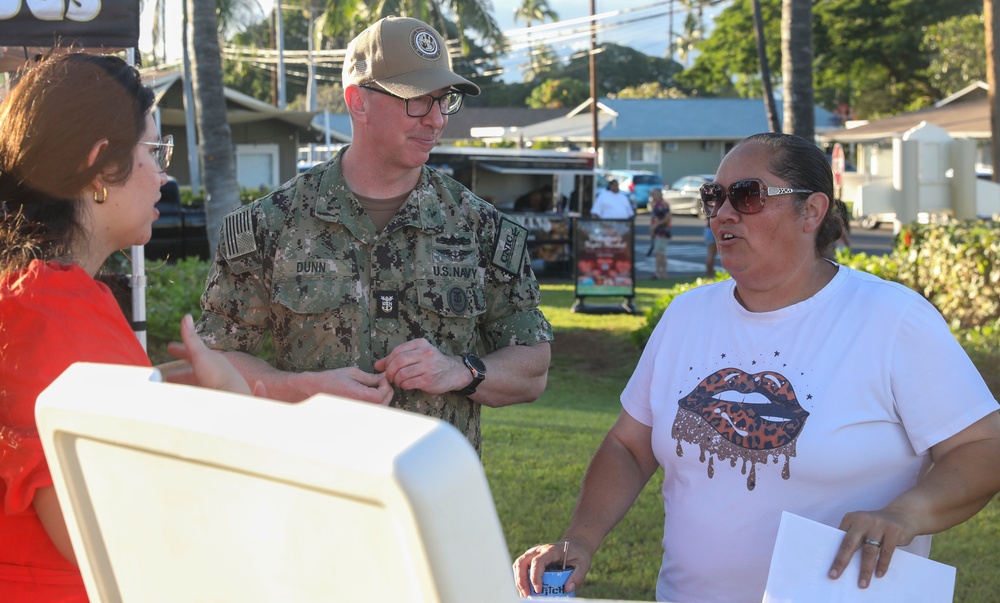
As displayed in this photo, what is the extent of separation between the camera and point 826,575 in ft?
6.41

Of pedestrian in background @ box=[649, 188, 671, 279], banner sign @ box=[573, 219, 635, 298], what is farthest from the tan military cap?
pedestrian in background @ box=[649, 188, 671, 279]

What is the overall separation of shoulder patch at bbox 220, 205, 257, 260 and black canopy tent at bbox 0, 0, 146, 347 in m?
2.25

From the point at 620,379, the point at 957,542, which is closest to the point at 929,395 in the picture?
the point at 957,542

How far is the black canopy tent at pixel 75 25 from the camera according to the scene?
5.25 m

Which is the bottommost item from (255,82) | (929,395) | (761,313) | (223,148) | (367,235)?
(929,395)

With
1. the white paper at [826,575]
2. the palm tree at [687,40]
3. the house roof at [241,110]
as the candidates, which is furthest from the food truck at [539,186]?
the palm tree at [687,40]

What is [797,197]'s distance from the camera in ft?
9.14

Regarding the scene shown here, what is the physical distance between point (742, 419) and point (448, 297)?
3.25 feet

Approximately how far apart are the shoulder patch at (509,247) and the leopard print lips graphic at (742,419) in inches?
30.9

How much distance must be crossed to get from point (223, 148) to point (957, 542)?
9464 millimetres

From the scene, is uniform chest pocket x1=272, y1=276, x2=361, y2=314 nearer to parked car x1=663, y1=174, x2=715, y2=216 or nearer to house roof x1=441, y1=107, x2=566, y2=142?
parked car x1=663, y1=174, x2=715, y2=216

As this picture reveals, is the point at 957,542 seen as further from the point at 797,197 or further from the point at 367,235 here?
the point at 367,235

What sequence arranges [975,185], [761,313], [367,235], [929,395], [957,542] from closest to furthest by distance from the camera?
1. [929,395]
2. [761,313]
3. [367,235]
4. [957,542]
5. [975,185]

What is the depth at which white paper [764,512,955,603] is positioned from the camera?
74.3 inches
